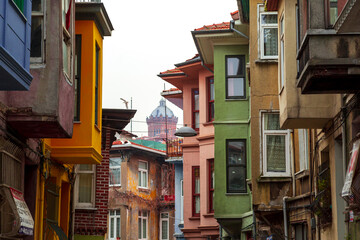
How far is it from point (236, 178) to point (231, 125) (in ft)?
6.13

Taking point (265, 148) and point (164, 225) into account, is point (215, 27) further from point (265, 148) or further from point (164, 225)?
point (164, 225)

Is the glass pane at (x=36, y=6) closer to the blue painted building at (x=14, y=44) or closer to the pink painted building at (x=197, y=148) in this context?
the blue painted building at (x=14, y=44)

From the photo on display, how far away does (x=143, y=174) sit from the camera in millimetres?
56156

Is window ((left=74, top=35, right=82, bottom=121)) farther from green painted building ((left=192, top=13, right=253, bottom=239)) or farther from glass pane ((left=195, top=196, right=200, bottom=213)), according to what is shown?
glass pane ((left=195, top=196, right=200, bottom=213))

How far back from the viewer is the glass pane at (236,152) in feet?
92.1

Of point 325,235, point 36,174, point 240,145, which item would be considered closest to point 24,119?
point 36,174

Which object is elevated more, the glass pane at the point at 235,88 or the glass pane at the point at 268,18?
the glass pane at the point at 268,18

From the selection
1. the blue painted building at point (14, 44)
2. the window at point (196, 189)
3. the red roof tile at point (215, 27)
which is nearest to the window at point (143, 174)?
the window at point (196, 189)

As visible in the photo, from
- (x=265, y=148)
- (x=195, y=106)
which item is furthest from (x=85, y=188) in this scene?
(x=195, y=106)

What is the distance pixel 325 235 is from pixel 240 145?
38.2ft

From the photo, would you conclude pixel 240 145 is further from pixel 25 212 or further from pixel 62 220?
pixel 25 212

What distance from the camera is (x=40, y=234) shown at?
18.2m

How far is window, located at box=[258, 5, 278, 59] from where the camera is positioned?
22.5 metres

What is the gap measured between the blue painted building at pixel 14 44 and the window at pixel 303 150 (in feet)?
30.3
